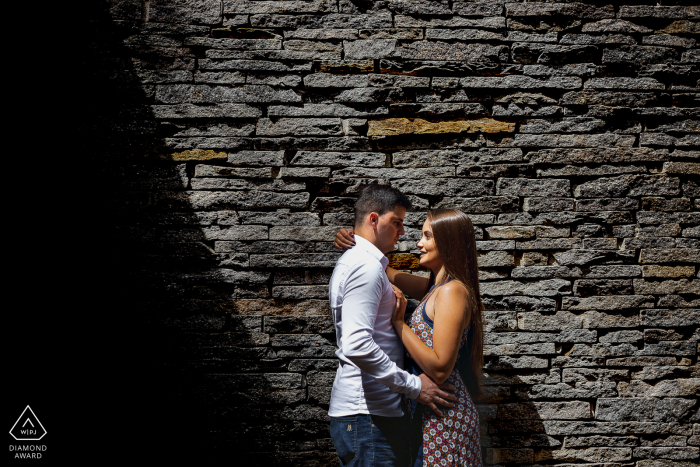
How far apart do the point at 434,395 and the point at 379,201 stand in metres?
1.07

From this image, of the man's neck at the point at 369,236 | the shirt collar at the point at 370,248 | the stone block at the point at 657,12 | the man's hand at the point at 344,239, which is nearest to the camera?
the shirt collar at the point at 370,248

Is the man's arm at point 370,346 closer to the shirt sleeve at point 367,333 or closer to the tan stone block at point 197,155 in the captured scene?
the shirt sleeve at point 367,333

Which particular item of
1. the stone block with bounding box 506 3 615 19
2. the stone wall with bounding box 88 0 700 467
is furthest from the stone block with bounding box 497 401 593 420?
the stone block with bounding box 506 3 615 19

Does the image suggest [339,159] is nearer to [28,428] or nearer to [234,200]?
[234,200]

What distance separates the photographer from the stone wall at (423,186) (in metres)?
2.72

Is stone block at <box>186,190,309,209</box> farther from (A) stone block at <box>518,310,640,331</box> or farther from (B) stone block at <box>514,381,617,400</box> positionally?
(B) stone block at <box>514,381,617,400</box>

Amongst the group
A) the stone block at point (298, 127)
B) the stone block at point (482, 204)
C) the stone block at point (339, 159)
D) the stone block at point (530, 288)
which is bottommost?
the stone block at point (530, 288)

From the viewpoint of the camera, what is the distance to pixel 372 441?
2014 mm

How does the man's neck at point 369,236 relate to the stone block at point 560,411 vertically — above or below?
above

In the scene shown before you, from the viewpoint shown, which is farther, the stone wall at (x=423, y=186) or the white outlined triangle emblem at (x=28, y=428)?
the stone wall at (x=423, y=186)

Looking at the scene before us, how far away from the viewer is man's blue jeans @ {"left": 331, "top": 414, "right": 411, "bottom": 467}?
2.01m

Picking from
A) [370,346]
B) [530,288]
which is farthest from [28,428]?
[530,288]

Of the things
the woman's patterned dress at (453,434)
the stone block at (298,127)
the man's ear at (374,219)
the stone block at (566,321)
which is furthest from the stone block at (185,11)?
the stone block at (566,321)

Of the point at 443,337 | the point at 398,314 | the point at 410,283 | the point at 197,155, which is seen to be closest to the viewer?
the point at 443,337
